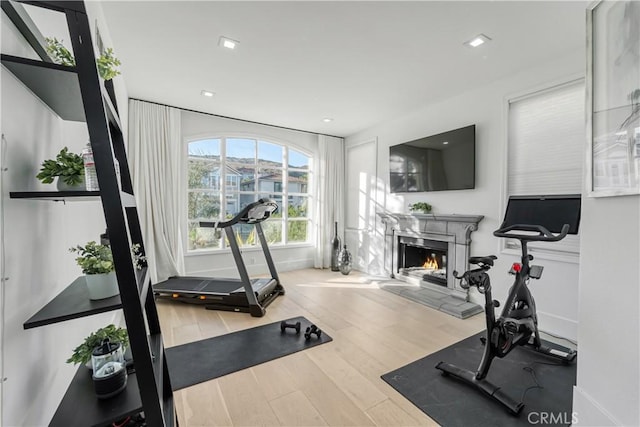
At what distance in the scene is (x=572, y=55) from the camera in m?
2.72

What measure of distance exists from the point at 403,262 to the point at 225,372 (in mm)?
3345

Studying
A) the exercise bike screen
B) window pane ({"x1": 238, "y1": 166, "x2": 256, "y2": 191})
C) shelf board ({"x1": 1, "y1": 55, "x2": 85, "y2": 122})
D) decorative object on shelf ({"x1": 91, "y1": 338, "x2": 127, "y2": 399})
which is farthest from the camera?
window pane ({"x1": 238, "y1": 166, "x2": 256, "y2": 191})

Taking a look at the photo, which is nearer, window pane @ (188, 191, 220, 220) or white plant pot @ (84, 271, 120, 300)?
white plant pot @ (84, 271, 120, 300)

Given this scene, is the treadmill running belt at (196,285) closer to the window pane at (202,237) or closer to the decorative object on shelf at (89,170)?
the window pane at (202,237)

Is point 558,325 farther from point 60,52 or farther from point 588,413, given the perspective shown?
point 60,52

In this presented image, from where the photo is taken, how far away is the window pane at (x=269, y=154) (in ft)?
17.4

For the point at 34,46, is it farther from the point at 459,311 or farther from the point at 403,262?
the point at 403,262

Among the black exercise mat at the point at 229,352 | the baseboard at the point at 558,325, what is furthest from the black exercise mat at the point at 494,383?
the black exercise mat at the point at 229,352

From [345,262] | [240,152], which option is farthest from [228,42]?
[345,262]

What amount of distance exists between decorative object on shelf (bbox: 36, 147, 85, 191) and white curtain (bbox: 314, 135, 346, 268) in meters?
4.81

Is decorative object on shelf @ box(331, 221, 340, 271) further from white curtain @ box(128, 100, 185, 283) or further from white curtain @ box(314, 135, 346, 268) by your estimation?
white curtain @ box(128, 100, 185, 283)

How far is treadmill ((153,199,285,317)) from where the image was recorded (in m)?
3.38

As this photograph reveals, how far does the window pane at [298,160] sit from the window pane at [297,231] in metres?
1.15

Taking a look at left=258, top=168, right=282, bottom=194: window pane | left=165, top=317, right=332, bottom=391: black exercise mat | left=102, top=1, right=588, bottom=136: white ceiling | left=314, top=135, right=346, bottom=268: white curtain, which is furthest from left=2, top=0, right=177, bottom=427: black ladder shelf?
left=314, top=135, right=346, bottom=268: white curtain
